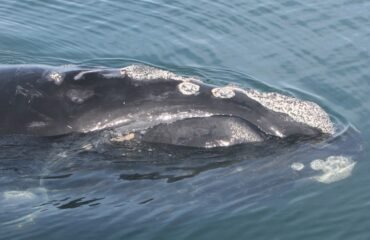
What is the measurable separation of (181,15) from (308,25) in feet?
10.4

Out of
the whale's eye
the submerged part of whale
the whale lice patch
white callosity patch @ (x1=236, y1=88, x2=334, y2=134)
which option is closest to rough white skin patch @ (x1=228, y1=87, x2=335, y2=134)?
white callosity patch @ (x1=236, y1=88, x2=334, y2=134)

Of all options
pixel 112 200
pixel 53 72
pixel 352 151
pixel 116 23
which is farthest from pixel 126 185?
pixel 116 23

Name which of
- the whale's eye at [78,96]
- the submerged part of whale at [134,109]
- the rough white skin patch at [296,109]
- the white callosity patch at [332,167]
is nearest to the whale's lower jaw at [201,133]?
the submerged part of whale at [134,109]

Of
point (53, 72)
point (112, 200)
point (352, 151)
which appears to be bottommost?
point (112, 200)

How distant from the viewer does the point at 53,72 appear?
10.6 m

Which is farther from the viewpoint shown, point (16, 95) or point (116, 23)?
point (116, 23)

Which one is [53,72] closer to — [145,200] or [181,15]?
[145,200]

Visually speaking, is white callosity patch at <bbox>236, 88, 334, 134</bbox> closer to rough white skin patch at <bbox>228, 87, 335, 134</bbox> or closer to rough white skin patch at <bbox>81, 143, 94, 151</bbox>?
rough white skin patch at <bbox>228, 87, 335, 134</bbox>

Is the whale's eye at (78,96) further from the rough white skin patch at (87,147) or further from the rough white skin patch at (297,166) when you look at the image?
the rough white skin patch at (297,166)

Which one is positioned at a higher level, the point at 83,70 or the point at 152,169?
the point at 83,70

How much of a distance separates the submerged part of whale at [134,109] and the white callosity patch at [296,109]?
0.37ft

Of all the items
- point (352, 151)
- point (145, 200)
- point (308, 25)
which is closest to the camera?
point (145, 200)

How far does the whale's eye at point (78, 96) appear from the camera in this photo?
1031cm

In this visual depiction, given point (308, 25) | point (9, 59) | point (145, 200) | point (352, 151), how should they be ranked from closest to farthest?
point (145, 200) < point (352, 151) < point (9, 59) < point (308, 25)
